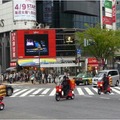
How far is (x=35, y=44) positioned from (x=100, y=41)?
14.2 meters

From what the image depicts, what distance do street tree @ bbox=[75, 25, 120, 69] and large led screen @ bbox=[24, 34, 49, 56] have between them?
356 inches

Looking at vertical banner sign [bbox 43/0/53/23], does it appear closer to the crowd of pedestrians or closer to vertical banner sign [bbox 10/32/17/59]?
vertical banner sign [bbox 10/32/17/59]

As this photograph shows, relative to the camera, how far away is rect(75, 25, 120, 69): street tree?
6681 cm

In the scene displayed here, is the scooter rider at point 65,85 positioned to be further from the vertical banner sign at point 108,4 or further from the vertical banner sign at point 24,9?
the vertical banner sign at point 108,4

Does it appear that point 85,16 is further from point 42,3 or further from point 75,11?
point 42,3

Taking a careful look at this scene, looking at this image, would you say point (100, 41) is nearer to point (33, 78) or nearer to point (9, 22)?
point (33, 78)

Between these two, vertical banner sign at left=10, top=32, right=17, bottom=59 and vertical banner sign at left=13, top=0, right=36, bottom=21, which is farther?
vertical banner sign at left=10, top=32, right=17, bottom=59

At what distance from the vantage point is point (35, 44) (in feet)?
247

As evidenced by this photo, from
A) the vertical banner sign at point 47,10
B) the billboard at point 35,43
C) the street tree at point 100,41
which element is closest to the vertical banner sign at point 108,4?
the vertical banner sign at point 47,10

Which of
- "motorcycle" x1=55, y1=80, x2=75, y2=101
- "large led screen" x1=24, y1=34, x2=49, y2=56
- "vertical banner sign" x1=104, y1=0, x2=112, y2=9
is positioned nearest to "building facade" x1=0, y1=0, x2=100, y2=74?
"large led screen" x1=24, y1=34, x2=49, y2=56

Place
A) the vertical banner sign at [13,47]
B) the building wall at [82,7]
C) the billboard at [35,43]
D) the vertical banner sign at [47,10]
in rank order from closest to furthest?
the billboard at [35,43], the vertical banner sign at [13,47], the vertical banner sign at [47,10], the building wall at [82,7]

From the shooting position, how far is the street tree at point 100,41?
66812 mm

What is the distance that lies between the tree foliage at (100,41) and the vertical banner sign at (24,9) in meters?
12.6

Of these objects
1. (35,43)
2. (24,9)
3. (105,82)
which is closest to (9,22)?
(24,9)
